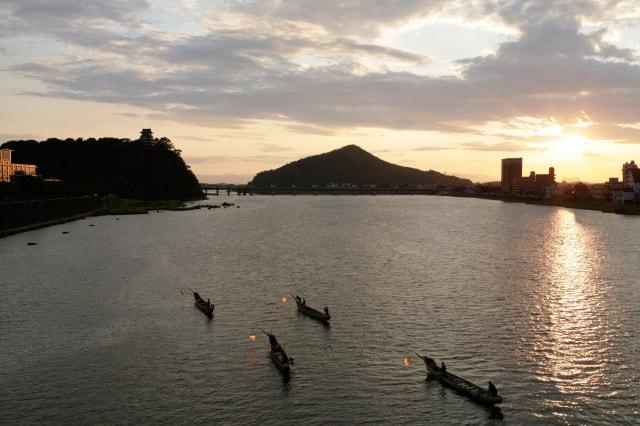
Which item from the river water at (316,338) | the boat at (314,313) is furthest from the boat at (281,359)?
the boat at (314,313)

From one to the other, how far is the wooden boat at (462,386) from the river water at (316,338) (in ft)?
2.88

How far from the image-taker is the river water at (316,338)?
39250 millimetres

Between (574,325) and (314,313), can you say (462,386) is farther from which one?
(574,325)

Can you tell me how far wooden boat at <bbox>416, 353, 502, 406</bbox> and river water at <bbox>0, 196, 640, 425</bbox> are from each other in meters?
0.88

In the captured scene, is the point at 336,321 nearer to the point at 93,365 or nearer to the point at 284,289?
the point at 284,289

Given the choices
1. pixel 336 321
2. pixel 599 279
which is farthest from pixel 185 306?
pixel 599 279

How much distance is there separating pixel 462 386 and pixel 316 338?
17954mm

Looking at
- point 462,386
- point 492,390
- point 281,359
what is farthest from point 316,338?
point 492,390

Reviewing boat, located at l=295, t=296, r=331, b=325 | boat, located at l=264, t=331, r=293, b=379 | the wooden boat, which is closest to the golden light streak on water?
the wooden boat

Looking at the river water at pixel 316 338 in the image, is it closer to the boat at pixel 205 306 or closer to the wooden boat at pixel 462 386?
the boat at pixel 205 306

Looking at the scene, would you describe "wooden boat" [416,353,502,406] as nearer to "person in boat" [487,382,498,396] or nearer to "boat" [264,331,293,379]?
"person in boat" [487,382,498,396]

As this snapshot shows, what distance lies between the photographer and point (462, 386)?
4106 cm

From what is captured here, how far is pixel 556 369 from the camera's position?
46688 mm

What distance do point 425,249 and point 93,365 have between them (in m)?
94.7
